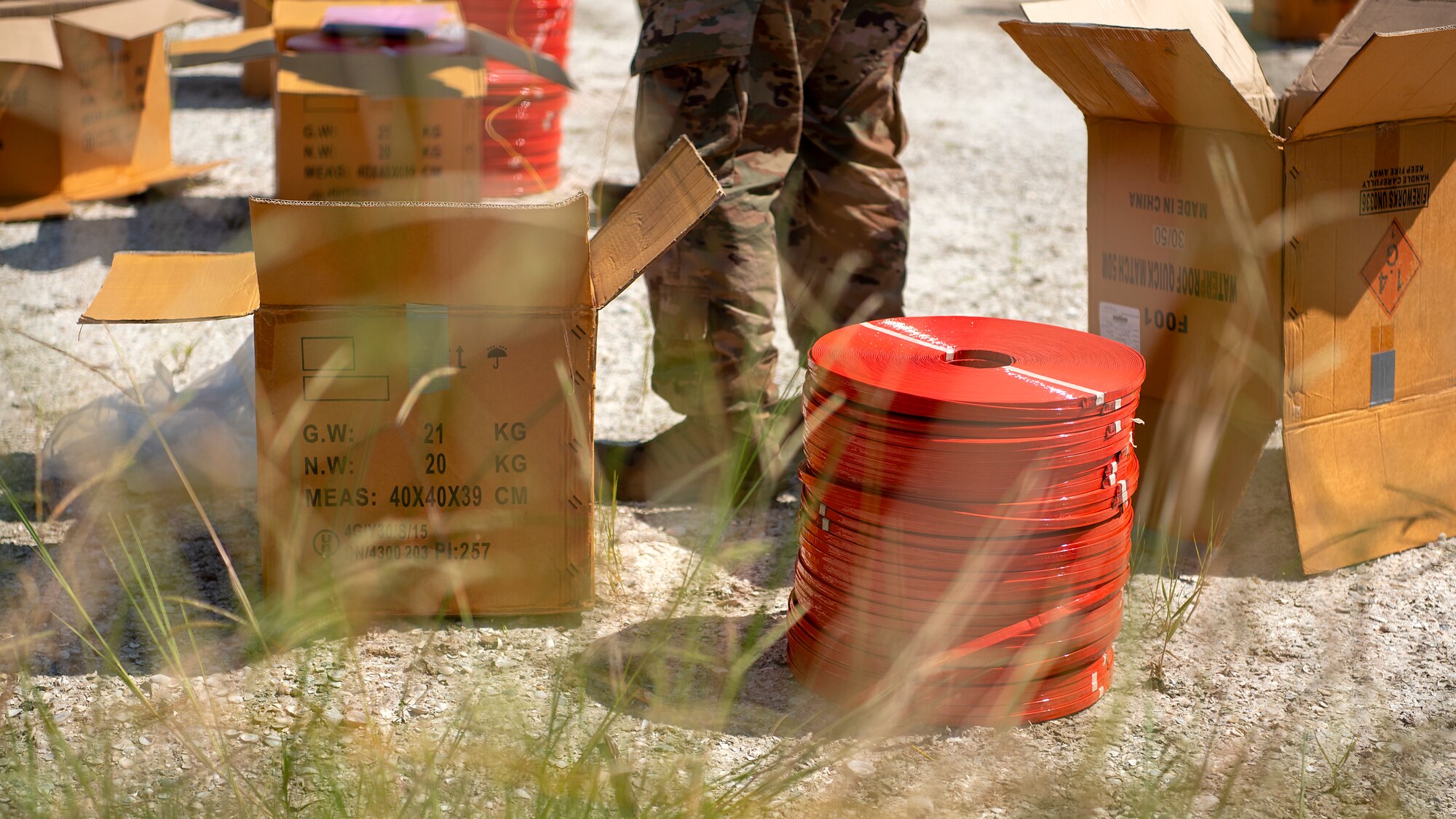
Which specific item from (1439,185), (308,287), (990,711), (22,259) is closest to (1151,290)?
(1439,185)

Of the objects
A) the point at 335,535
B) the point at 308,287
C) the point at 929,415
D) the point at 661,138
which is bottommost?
the point at 335,535

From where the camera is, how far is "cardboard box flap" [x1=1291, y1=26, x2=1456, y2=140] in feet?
6.91

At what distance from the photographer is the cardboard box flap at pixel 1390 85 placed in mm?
2105

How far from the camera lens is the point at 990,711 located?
6.44 ft

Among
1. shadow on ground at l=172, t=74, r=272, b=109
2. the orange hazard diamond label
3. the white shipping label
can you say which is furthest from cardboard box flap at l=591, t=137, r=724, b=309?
shadow on ground at l=172, t=74, r=272, b=109

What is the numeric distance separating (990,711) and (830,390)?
0.54m

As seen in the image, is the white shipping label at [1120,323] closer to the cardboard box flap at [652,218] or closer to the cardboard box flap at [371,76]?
the cardboard box flap at [652,218]

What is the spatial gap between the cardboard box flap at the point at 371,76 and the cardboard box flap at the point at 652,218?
226 cm

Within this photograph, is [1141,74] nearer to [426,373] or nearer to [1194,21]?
[1194,21]

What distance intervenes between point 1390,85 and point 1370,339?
0.48m

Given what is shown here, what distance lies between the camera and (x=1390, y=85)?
224 centimetres

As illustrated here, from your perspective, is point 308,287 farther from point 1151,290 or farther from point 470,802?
point 1151,290

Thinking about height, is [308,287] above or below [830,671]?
above

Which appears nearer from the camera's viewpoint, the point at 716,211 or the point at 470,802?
the point at 470,802
